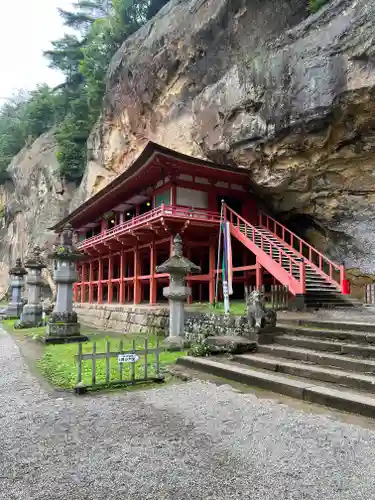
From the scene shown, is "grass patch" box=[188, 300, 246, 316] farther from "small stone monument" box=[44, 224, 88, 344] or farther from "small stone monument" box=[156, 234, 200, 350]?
"small stone monument" box=[44, 224, 88, 344]

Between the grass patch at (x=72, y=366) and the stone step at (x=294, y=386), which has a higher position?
the stone step at (x=294, y=386)

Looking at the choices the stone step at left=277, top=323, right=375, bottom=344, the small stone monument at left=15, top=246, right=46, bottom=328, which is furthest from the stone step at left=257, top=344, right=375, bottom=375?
the small stone monument at left=15, top=246, right=46, bottom=328

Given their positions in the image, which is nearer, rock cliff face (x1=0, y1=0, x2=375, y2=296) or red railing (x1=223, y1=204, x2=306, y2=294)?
red railing (x1=223, y1=204, x2=306, y2=294)

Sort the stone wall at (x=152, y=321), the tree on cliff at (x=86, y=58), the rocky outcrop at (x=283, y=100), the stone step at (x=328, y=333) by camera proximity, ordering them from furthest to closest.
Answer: the tree on cliff at (x=86, y=58)
the rocky outcrop at (x=283, y=100)
the stone wall at (x=152, y=321)
the stone step at (x=328, y=333)

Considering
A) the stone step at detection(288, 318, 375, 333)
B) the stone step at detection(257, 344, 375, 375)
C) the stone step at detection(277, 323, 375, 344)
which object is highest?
the stone step at detection(288, 318, 375, 333)

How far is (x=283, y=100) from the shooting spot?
15.2 meters

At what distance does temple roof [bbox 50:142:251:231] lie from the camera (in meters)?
15.4

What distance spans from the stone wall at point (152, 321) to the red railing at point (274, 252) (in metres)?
3.25

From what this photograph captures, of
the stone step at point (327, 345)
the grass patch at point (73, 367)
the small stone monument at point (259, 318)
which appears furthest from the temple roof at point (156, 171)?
the stone step at point (327, 345)

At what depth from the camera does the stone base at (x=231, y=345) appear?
26.5 ft

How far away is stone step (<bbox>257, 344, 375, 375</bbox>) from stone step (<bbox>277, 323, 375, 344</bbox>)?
64 cm

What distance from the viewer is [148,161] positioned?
633 inches

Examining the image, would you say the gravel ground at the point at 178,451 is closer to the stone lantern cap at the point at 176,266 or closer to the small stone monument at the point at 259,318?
the small stone monument at the point at 259,318

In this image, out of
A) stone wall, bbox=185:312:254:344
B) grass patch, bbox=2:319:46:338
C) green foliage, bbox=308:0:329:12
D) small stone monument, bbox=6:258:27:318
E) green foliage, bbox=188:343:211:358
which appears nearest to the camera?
green foliage, bbox=188:343:211:358
